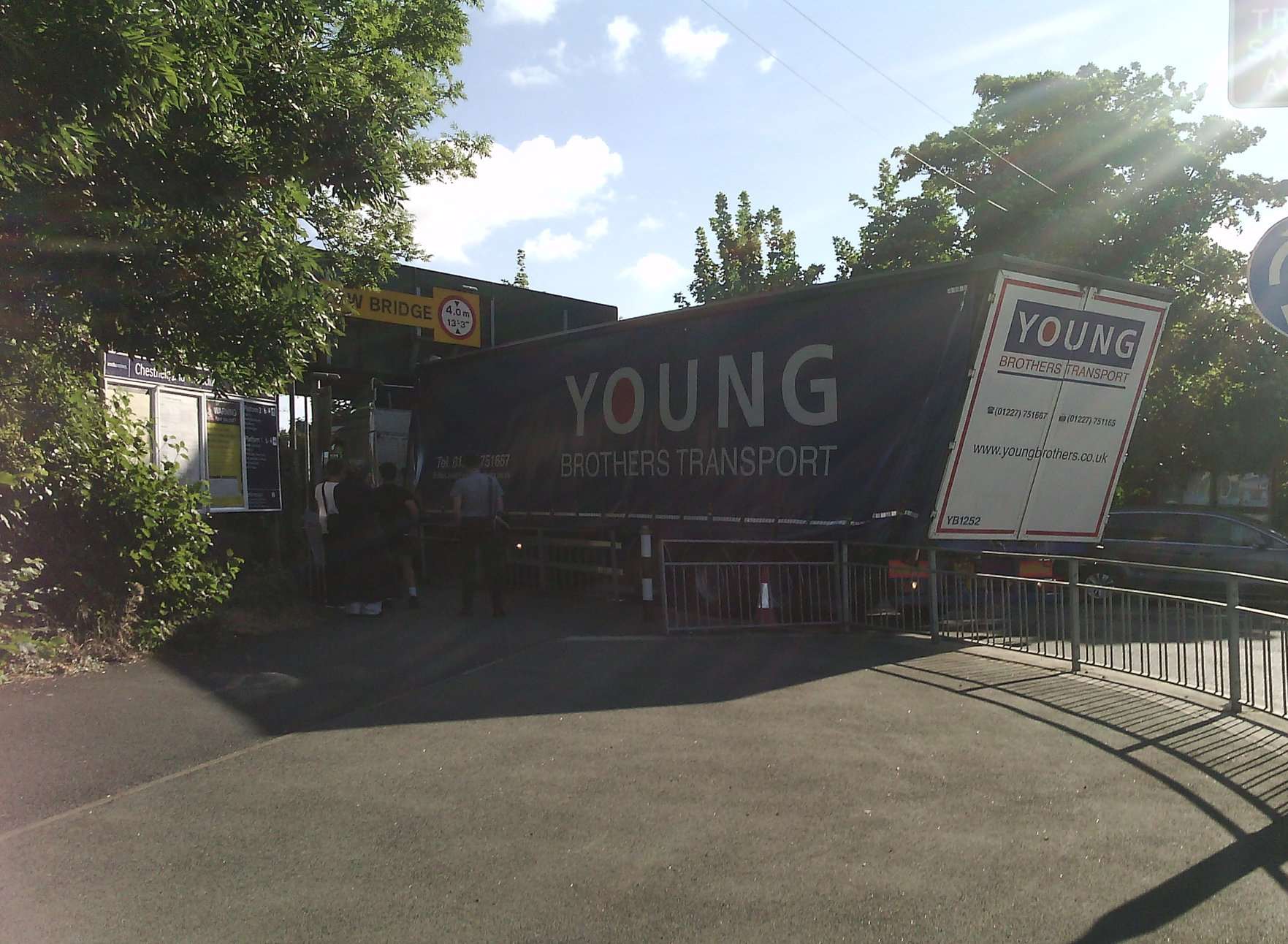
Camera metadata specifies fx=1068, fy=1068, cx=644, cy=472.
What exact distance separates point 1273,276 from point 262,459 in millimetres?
12050

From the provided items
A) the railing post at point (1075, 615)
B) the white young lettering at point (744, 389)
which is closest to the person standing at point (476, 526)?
the white young lettering at point (744, 389)

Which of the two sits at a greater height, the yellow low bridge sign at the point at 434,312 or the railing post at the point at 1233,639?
the yellow low bridge sign at the point at 434,312

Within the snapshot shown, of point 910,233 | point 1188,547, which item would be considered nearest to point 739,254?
point 910,233

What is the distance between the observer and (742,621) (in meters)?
10.9

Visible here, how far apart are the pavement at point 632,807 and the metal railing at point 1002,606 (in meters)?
0.38

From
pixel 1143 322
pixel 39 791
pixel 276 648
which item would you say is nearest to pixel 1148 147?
pixel 1143 322

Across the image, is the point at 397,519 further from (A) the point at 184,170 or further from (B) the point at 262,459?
(A) the point at 184,170

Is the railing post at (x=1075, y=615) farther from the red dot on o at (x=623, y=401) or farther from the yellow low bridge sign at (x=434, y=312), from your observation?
the yellow low bridge sign at (x=434, y=312)

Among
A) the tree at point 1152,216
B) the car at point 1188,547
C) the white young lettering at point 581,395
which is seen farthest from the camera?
the tree at point 1152,216

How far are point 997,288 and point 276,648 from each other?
7.00 metres

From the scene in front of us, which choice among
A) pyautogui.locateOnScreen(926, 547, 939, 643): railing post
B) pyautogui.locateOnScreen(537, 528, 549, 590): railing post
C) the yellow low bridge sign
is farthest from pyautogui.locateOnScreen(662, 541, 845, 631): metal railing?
the yellow low bridge sign

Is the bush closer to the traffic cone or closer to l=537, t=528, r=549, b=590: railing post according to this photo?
the traffic cone

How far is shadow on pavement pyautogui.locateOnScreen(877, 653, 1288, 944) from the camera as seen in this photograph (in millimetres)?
4094

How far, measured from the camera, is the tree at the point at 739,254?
36875 millimetres
